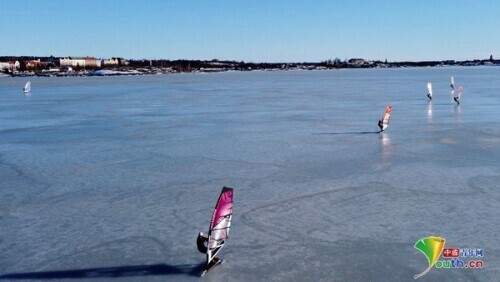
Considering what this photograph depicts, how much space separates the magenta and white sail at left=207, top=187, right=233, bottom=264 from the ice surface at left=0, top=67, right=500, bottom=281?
23 cm

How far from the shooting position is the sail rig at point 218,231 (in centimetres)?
640

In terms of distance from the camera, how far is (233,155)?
44.7 ft

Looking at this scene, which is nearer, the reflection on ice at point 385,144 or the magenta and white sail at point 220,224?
the magenta and white sail at point 220,224

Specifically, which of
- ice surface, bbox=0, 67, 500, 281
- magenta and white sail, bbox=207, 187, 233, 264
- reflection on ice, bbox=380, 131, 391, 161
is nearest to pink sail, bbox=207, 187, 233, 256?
magenta and white sail, bbox=207, 187, 233, 264

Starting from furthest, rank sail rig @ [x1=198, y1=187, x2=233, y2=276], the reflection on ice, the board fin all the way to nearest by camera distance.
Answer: the reflection on ice, sail rig @ [x1=198, y1=187, x2=233, y2=276], the board fin

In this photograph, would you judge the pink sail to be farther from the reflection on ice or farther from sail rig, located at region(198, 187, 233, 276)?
the reflection on ice

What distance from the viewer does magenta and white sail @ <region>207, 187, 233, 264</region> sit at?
6.44 m

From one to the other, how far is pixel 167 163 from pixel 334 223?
19.5ft

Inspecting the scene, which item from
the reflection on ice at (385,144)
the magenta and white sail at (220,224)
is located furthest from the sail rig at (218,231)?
the reflection on ice at (385,144)

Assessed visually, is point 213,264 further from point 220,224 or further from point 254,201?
point 254,201

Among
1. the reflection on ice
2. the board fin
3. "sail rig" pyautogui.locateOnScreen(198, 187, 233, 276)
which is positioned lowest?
the board fin

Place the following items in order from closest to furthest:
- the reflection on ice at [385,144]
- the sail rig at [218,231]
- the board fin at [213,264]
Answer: the board fin at [213,264] → the sail rig at [218,231] → the reflection on ice at [385,144]

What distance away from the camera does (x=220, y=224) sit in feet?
21.7

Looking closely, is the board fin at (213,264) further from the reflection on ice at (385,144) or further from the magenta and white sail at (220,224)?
the reflection on ice at (385,144)
